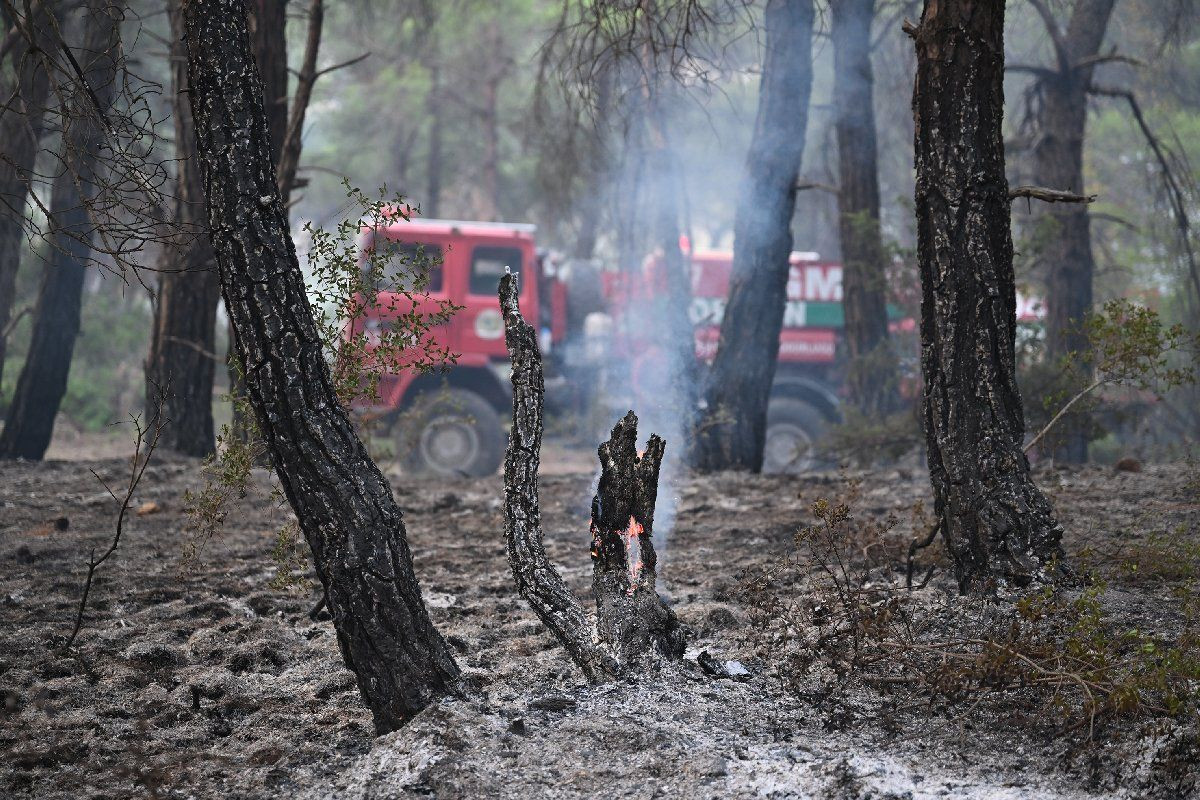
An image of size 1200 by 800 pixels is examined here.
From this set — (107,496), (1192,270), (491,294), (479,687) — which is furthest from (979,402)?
(491,294)

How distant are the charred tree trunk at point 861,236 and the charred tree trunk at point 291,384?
7298 mm

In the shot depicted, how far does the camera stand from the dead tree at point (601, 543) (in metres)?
3.70

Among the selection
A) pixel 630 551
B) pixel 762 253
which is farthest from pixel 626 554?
pixel 762 253

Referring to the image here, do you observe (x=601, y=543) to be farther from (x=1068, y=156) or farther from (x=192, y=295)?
(x=1068, y=156)

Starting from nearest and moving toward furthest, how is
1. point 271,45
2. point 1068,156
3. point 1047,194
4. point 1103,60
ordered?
point 1047,194 < point 271,45 < point 1103,60 < point 1068,156

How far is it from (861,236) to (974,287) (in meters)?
5.82

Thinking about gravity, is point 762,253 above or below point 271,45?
below

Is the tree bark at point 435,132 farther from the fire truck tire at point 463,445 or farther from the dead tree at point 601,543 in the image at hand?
the dead tree at point 601,543

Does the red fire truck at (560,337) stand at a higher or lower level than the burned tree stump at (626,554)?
higher

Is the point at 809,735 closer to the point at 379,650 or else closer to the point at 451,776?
the point at 451,776

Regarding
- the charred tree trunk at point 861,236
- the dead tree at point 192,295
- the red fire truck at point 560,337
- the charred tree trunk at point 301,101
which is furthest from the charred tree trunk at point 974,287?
the red fire truck at point 560,337

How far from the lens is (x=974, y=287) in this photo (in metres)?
4.31

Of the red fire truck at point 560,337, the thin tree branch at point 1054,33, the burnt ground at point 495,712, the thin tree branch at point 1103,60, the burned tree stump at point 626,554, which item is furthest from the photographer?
the red fire truck at point 560,337

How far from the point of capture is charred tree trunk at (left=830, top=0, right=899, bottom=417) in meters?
10.1
